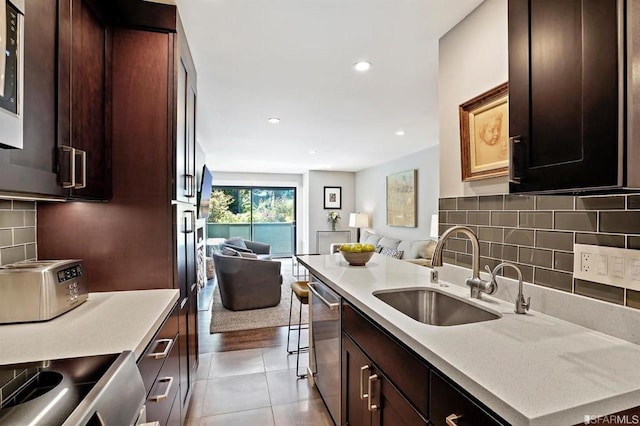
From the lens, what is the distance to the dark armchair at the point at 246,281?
162 inches

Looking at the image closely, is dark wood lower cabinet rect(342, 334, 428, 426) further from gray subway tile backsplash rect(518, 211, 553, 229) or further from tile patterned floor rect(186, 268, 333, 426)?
gray subway tile backsplash rect(518, 211, 553, 229)

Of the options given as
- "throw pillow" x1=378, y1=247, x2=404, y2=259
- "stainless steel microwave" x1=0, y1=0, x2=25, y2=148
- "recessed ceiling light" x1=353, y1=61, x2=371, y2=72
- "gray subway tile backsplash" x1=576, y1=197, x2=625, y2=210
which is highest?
"recessed ceiling light" x1=353, y1=61, x2=371, y2=72

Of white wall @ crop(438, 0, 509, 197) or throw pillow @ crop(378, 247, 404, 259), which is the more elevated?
white wall @ crop(438, 0, 509, 197)

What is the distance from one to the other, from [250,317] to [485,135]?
3.38 m

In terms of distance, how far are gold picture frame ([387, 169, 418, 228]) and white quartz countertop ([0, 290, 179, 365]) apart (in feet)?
15.2

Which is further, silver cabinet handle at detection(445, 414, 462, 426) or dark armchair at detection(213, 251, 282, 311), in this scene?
dark armchair at detection(213, 251, 282, 311)

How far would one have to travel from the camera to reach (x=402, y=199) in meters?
5.80

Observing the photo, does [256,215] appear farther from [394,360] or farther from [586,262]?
[586,262]

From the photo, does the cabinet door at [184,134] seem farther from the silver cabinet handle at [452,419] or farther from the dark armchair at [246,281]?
the dark armchair at [246,281]

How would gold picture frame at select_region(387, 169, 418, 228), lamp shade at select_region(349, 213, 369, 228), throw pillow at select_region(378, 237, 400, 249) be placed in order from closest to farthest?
gold picture frame at select_region(387, 169, 418, 228) → throw pillow at select_region(378, 237, 400, 249) → lamp shade at select_region(349, 213, 369, 228)

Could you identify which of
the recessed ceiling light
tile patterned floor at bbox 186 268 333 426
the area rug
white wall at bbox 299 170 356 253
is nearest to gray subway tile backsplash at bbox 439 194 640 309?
the recessed ceiling light

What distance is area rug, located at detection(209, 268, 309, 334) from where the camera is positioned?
12.0ft

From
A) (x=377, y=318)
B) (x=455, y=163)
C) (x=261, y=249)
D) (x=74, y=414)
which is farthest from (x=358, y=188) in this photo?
(x=74, y=414)

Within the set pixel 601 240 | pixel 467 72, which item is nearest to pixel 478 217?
pixel 601 240
